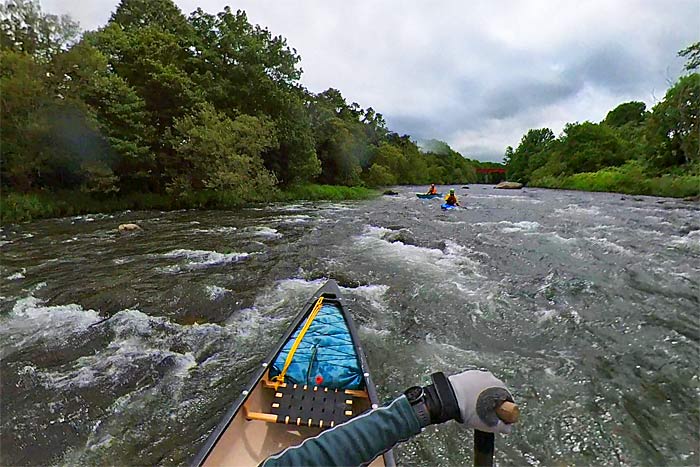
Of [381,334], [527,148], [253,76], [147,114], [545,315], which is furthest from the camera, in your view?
[527,148]

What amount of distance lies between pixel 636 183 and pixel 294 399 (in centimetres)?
3168

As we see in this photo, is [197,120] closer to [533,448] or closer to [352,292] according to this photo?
[352,292]

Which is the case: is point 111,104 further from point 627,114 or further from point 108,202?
point 627,114

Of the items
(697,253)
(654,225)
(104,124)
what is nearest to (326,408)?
(697,253)

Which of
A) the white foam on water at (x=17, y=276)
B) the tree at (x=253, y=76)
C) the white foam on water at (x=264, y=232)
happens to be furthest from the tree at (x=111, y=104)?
the white foam on water at (x=17, y=276)

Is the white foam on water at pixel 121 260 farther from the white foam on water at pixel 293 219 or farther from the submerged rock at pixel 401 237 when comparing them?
the submerged rock at pixel 401 237

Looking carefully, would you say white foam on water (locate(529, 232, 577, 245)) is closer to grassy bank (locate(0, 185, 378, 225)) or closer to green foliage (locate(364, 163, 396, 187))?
grassy bank (locate(0, 185, 378, 225))

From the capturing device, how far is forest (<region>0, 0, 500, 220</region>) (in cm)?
1343

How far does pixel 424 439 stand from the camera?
2840 millimetres

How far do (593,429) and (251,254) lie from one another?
7.13m

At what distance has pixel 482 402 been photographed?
1190 mm

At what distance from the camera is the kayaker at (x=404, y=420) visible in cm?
103

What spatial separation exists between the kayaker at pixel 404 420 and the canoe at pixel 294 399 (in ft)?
3.33

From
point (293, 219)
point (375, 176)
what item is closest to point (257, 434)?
point (293, 219)
